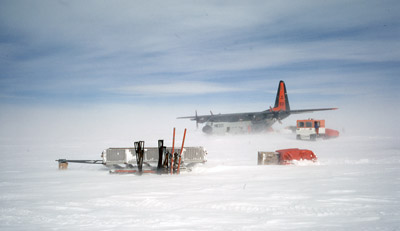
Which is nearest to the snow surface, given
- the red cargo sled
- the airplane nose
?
the red cargo sled

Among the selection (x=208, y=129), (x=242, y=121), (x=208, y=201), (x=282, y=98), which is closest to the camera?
(x=208, y=201)

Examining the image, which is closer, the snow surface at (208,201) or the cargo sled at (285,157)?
the snow surface at (208,201)

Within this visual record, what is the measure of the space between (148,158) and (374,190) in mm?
8864

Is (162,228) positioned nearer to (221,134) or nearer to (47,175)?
(47,175)

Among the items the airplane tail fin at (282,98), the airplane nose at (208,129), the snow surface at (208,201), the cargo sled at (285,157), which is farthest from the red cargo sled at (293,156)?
the airplane tail fin at (282,98)

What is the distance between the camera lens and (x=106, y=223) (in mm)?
6082

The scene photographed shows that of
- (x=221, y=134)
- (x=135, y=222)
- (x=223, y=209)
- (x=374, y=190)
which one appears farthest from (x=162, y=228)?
(x=221, y=134)

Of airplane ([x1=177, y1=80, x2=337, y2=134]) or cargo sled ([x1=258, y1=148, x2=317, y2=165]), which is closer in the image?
cargo sled ([x1=258, y1=148, x2=317, y2=165])

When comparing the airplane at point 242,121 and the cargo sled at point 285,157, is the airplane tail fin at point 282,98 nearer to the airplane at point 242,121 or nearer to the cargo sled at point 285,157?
the airplane at point 242,121

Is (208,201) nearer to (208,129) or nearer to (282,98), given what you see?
(208,129)

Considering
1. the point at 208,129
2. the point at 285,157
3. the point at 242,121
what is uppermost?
the point at 242,121

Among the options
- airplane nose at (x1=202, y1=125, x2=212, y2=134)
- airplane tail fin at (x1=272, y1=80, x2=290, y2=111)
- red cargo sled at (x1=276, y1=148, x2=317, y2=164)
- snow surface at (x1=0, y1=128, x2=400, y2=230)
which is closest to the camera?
snow surface at (x1=0, y1=128, x2=400, y2=230)

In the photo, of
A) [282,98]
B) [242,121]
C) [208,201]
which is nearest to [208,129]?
[242,121]

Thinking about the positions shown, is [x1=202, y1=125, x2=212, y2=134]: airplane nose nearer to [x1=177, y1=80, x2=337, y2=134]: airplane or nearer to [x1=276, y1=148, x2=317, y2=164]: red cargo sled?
[x1=177, y1=80, x2=337, y2=134]: airplane
